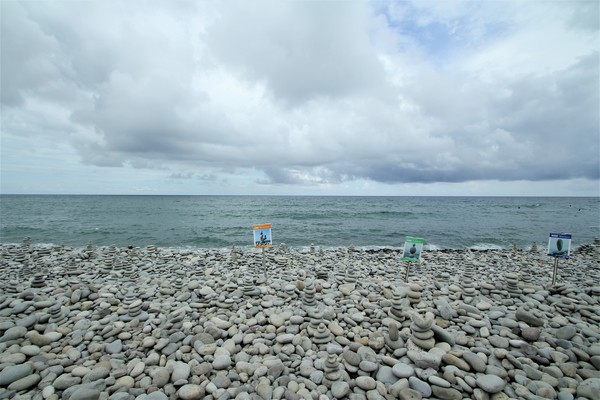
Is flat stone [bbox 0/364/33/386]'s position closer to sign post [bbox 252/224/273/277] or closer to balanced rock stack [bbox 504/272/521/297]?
sign post [bbox 252/224/273/277]

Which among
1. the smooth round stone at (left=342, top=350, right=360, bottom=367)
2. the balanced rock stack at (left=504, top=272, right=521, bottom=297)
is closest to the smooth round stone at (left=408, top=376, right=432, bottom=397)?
the smooth round stone at (left=342, top=350, right=360, bottom=367)

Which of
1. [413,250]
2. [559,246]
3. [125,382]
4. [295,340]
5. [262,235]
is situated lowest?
[125,382]

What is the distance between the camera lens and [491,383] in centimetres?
371

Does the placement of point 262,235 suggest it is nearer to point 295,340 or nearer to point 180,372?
point 295,340

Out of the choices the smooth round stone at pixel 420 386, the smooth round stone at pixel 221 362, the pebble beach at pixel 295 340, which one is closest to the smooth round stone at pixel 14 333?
the pebble beach at pixel 295 340

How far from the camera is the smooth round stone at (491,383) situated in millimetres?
3645

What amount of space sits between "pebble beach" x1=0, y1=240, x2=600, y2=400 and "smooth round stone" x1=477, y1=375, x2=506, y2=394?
2 cm

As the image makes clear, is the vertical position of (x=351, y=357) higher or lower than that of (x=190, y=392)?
higher

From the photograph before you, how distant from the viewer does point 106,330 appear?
206 inches

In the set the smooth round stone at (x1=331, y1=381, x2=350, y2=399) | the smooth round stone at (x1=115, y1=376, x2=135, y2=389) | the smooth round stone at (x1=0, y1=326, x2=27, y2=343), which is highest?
the smooth round stone at (x1=0, y1=326, x2=27, y2=343)

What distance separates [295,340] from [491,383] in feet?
9.88

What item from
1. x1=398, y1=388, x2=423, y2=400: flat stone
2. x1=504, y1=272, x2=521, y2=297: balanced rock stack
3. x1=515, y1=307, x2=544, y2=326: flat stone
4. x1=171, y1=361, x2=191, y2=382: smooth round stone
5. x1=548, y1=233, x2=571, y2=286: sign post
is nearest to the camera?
x1=398, y1=388, x2=423, y2=400: flat stone

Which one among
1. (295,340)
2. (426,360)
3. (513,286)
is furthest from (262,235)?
(513,286)

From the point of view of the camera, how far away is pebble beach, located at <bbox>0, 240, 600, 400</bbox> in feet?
12.5
